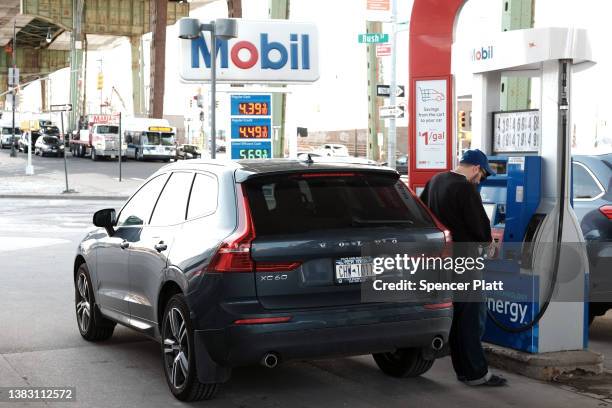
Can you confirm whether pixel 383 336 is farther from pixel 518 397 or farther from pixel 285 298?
pixel 518 397

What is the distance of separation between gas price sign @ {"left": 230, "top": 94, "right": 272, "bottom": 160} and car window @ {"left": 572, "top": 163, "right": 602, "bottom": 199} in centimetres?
1058

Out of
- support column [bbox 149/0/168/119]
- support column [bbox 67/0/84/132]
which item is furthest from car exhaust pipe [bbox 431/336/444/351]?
support column [bbox 67/0/84/132]

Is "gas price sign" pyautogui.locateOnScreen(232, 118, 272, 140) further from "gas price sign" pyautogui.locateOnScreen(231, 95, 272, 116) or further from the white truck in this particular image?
the white truck

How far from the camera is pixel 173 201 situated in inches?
279

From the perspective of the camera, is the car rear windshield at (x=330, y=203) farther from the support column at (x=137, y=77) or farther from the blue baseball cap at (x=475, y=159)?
the support column at (x=137, y=77)

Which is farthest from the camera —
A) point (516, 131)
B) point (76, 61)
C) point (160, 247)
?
point (76, 61)

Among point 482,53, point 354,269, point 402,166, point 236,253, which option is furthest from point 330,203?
point 402,166

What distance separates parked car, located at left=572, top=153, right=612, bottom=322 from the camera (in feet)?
27.5

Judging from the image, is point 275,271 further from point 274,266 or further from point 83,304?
point 83,304

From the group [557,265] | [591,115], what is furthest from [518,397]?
[591,115]

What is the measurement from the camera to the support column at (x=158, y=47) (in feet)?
202

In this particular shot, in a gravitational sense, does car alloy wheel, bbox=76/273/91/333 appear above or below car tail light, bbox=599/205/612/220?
below

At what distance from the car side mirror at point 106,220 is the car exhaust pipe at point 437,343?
302 cm

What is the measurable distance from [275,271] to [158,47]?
58294 millimetres
